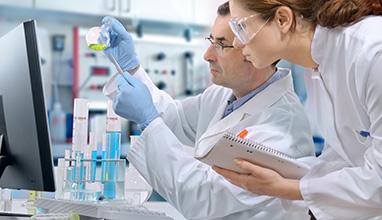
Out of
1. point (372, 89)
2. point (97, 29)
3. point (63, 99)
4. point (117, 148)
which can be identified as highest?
point (97, 29)

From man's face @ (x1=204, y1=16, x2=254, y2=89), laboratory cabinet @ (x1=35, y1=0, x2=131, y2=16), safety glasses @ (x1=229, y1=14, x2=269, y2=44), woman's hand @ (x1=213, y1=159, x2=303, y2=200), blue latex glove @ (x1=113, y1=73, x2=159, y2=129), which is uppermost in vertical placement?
laboratory cabinet @ (x1=35, y1=0, x2=131, y2=16)

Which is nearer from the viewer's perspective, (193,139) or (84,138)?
(84,138)

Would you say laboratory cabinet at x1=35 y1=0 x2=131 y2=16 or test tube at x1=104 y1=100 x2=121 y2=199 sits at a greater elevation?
laboratory cabinet at x1=35 y1=0 x2=131 y2=16

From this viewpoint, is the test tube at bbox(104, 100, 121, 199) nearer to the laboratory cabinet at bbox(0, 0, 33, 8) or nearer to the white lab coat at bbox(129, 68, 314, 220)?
the white lab coat at bbox(129, 68, 314, 220)

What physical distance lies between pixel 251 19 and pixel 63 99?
97.4 inches

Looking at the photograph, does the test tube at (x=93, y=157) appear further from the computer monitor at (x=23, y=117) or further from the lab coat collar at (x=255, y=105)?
Answer: the lab coat collar at (x=255, y=105)

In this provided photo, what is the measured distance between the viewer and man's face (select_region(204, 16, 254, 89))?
141 centimetres

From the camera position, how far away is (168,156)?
1.26 meters

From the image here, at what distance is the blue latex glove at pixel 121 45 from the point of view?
156 cm

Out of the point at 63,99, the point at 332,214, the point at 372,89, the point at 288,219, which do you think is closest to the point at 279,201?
the point at 288,219

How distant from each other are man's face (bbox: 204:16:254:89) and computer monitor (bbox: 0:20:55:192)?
507 millimetres

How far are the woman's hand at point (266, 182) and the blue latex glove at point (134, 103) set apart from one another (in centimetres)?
30

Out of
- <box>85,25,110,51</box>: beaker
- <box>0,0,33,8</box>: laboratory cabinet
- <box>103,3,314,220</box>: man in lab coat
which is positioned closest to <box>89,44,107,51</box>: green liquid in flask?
<box>85,25,110,51</box>: beaker

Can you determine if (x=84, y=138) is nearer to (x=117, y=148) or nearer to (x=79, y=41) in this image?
(x=117, y=148)
